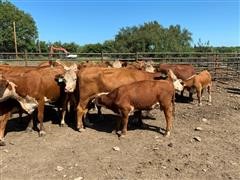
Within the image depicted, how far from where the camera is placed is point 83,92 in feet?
29.2

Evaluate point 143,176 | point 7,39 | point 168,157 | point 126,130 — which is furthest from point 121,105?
point 7,39

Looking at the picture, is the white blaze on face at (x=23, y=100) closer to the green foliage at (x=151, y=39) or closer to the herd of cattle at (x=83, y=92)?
the herd of cattle at (x=83, y=92)

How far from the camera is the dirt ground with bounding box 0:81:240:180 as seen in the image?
6418 mm

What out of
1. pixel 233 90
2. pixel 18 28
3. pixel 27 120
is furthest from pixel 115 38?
pixel 27 120

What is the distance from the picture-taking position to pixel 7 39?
6353 centimetres

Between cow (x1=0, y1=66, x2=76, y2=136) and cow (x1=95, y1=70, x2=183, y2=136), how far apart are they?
3.92 ft

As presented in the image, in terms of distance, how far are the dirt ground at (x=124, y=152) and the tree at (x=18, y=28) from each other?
57608 millimetres

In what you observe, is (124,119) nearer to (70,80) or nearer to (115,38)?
(70,80)

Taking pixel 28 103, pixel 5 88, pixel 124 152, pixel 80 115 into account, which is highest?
pixel 5 88

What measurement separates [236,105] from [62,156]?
726 centimetres

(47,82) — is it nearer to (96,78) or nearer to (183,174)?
(96,78)

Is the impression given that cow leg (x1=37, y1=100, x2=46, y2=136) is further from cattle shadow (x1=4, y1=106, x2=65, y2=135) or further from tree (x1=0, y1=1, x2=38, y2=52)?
tree (x1=0, y1=1, x2=38, y2=52)

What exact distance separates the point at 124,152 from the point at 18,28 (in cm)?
6396

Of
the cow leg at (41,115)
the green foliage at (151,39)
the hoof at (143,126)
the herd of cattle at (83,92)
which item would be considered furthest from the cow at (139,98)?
the green foliage at (151,39)
